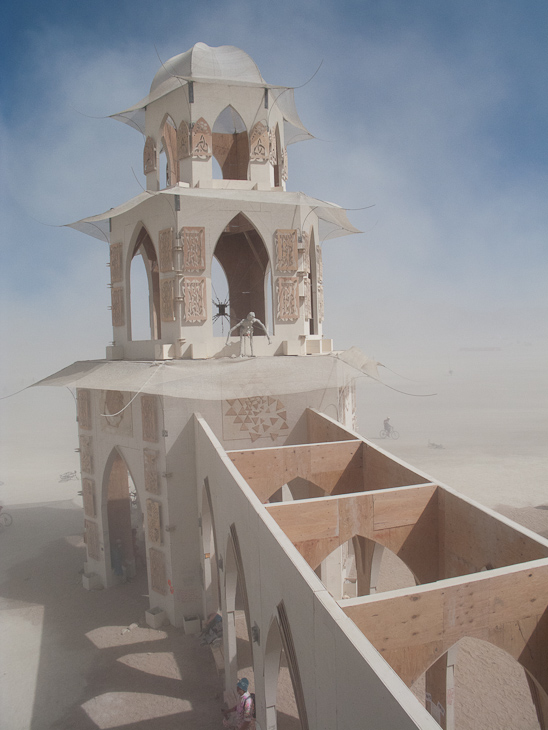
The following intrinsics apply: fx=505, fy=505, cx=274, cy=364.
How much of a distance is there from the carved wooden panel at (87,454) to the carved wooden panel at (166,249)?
4.77 meters

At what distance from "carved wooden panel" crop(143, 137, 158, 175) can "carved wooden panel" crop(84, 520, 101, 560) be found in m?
→ 8.81

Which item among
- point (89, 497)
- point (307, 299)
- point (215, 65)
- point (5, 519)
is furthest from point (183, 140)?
point (5, 519)

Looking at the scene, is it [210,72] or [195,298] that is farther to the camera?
[210,72]

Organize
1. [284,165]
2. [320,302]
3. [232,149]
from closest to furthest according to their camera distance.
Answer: [284,165], [320,302], [232,149]

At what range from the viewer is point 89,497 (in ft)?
41.1

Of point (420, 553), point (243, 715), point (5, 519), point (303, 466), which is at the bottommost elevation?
point (5, 519)

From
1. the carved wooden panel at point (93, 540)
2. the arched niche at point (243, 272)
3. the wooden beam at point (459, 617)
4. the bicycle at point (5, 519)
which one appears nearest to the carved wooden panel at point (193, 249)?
the arched niche at point (243, 272)

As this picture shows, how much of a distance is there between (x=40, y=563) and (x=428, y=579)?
11339mm

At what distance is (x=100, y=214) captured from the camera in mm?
11664

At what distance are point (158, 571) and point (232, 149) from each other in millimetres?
10912

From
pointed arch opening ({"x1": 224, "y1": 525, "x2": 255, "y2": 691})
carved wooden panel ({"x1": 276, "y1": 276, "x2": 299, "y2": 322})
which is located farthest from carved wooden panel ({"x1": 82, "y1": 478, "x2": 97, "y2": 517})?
carved wooden panel ({"x1": 276, "y1": 276, "x2": 299, "y2": 322})

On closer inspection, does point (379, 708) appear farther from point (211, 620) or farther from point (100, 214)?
point (100, 214)

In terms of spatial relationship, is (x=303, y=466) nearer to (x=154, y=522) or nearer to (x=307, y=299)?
(x=154, y=522)

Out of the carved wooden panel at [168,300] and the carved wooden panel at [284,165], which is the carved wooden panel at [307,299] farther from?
the carved wooden panel at [284,165]
